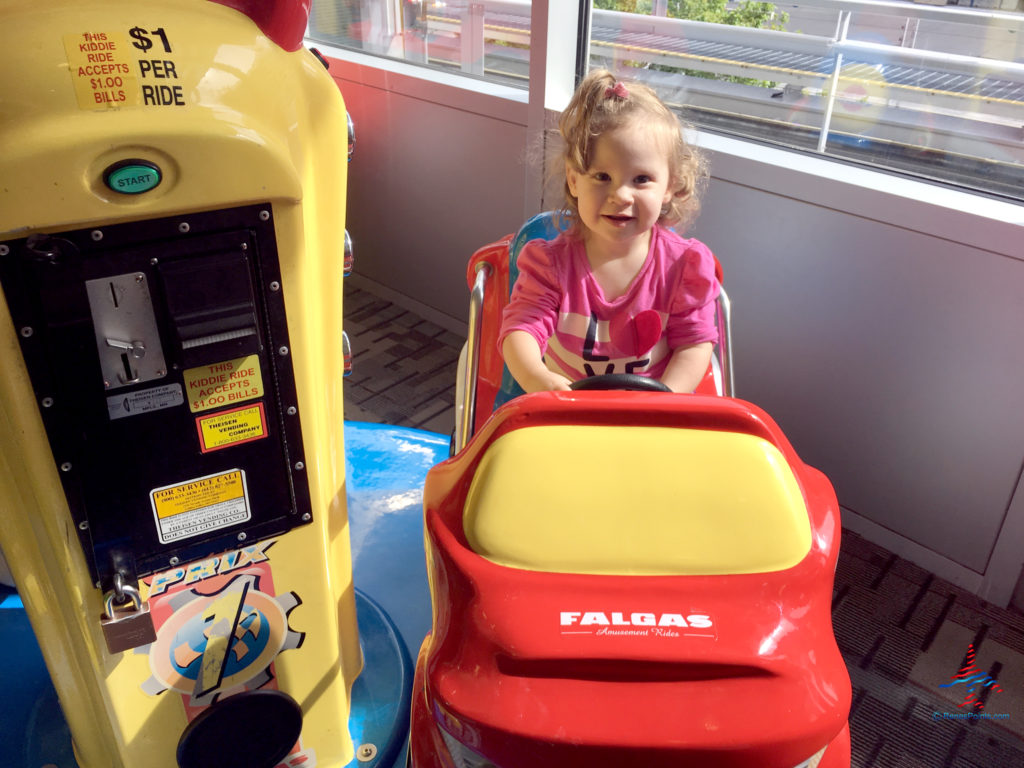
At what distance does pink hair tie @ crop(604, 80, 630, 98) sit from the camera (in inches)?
58.7

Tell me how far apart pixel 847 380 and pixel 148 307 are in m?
1.63

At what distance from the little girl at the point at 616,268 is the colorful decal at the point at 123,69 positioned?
773 millimetres

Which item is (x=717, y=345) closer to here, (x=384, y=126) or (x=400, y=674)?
(x=400, y=674)

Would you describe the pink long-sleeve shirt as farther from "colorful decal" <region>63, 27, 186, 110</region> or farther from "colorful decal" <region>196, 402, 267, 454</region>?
"colorful decal" <region>63, 27, 186, 110</region>

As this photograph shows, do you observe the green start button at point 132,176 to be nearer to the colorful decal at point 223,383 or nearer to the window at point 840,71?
the colorful decal at point 223,383

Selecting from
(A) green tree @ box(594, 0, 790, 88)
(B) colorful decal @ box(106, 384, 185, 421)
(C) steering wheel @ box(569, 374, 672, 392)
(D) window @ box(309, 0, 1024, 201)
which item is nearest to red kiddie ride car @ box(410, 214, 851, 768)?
(C) steering wheel @ box(569, 374, 672, 392)

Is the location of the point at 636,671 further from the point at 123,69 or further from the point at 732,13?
the point at 732,13

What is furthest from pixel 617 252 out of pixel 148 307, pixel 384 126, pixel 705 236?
pixel 384 126

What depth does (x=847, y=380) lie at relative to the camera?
2004mm

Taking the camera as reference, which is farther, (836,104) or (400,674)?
(836,104)

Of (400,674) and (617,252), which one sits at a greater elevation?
(617,252)

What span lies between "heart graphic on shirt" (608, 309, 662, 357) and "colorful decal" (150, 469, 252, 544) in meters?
0.79

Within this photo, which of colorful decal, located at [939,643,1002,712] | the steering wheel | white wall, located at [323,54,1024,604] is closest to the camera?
the steering wheel

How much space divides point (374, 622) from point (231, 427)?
27.1 inches
